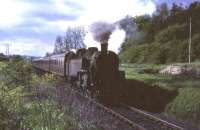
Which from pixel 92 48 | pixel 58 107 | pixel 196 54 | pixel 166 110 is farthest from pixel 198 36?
pixel 58 107

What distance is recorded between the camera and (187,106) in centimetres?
2269

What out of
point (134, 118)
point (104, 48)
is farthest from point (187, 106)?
point (104, 48)

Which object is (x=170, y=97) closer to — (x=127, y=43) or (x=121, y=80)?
(x=121, y=80)

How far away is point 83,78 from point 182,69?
51.9 ft

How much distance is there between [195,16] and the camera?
3100 inches

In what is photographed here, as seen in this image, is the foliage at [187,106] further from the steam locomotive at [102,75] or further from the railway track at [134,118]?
the steam locomotive at [102,75]

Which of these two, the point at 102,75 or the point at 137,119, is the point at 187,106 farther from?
the point at 102,75

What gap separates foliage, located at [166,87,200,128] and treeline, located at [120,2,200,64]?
38006mm

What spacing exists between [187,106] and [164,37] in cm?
5189

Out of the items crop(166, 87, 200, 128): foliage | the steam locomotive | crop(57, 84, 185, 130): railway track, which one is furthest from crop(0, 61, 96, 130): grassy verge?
the steam locomotive

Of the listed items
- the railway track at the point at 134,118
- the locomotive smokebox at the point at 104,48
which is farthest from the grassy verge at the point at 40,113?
the locomotive smokebox at the point at 104,48

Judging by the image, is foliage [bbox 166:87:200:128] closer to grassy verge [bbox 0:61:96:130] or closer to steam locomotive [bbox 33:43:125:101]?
steam locomotive [bbox 33:43:125:101]

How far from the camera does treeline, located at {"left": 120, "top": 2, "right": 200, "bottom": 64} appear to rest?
65.4m

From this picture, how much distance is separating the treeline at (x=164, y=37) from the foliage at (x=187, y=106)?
38.0m
